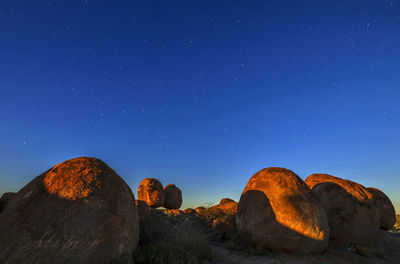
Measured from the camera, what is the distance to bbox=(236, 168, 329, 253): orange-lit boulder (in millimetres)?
6277

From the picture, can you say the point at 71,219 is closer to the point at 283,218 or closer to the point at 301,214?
the point at 283,218

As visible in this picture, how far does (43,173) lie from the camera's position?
4285 mm

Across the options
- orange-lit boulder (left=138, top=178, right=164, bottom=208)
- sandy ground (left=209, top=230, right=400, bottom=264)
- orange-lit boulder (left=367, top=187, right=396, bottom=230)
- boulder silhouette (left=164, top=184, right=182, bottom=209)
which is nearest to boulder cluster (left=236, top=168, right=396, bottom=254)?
sandy ground (left=209, top=230, right=400, bottom=264)

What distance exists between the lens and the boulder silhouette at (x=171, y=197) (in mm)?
21564

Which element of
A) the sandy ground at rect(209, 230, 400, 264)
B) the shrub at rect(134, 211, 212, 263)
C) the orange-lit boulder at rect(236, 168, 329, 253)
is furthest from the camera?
the orange-lit boulder at rect(236, 168, 329, 253)

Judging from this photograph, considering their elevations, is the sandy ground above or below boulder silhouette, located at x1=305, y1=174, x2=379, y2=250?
below

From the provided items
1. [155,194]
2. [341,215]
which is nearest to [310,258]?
[341,215]

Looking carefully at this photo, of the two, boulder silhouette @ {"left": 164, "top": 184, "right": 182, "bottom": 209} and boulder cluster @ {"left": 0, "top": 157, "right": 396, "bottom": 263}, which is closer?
boulder cluster @ {"left": 0, "top": 157, "right": 396, "bottom": 263}

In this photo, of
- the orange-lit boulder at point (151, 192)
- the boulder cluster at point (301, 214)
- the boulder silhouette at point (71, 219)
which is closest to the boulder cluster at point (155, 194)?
the orange-lit boulder at point (151, 192)

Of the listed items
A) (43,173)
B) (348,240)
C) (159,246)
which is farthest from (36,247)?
(348,240)

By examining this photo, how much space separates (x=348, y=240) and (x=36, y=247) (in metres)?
8.80

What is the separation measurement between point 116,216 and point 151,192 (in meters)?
16.6

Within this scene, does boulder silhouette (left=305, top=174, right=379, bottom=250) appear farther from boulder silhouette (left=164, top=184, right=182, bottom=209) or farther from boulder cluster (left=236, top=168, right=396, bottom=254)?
boulder silhouette (left=164, top=184, right=182, bottom=209)

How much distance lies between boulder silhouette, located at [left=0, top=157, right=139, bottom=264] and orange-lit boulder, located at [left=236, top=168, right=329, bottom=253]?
3.72 metres
